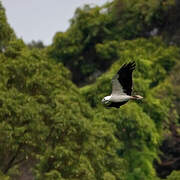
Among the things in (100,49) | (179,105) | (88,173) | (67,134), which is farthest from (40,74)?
(100,49)

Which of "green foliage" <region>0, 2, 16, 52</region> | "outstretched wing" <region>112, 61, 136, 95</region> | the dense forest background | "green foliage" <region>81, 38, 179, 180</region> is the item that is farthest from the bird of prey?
"green foliage" <region>0, 2, 16, 52</region>

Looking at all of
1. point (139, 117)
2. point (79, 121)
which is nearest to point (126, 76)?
point (79, 121)

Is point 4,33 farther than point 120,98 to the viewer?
Yes

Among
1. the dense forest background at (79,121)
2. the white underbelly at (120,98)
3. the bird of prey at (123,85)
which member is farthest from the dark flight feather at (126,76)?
the dense forest background at (79,121)

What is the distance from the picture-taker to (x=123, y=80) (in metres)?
10.4

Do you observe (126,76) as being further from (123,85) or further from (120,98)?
(120,98)

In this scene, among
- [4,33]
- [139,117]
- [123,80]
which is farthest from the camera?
[139,117]

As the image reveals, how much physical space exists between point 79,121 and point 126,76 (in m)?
6.35

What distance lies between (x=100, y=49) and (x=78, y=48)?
7.64 ft

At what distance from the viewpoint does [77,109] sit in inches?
672

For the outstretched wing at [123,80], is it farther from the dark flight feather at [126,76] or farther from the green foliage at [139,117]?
the green foliage at [139,117]

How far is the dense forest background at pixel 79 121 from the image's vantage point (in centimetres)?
1606

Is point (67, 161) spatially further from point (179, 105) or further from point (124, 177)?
point (179, 105)

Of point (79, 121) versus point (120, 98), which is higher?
point (79, 121)
